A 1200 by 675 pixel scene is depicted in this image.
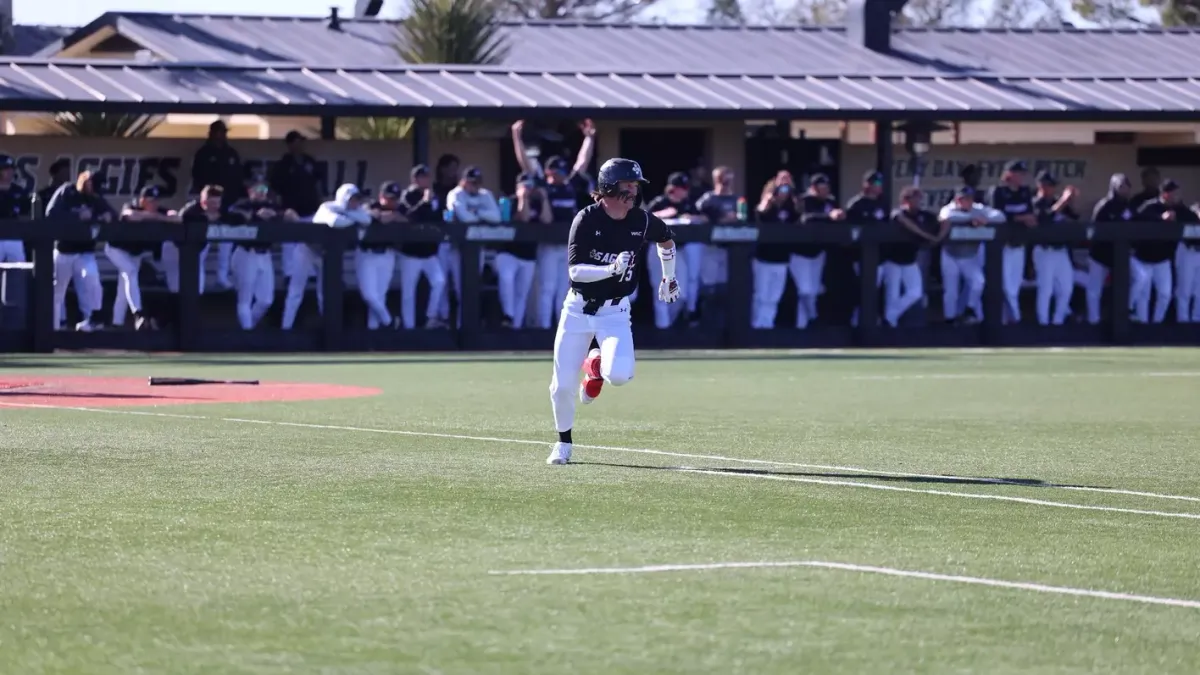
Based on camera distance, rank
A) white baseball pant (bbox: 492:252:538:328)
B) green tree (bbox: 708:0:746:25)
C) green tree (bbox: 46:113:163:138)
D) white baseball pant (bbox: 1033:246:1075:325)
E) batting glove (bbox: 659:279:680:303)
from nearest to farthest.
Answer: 1. batting glove (bbox: 659:279:680:303)
2. white baseball pant (bbox: 492:252:538:328)
3. white baseball pant (bbox: 1033:246:1075:325)
4. green tree (bbox: 46:113:163:138)
5. green tree (bbox: 708:0:746:25)

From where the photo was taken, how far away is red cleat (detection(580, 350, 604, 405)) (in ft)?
37.3

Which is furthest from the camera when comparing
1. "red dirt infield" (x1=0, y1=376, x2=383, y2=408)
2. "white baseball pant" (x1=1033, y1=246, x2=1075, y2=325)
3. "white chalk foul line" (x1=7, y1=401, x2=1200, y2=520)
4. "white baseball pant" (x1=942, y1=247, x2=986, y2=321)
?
"white baseball pant" (x1=1033, y1=246, x2=1075, y2=325)

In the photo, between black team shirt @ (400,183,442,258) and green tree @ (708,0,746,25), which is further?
green tree @ (708,0,746,25)

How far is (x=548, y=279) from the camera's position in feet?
78.8

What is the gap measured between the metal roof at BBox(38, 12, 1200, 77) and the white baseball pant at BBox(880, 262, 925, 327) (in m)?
6.79

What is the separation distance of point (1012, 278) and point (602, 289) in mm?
15174

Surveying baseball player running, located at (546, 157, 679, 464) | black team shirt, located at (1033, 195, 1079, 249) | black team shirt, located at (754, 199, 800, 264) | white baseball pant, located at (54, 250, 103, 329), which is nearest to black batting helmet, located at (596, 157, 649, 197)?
baseball player running, located at (546, 157, 679, 464)

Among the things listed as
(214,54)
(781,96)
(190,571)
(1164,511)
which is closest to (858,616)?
(190,571)

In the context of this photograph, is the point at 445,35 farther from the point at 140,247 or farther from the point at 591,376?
the point at 591,376

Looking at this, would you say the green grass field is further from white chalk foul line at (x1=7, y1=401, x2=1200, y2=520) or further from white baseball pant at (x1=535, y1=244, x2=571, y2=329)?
white baseball pant at (x1=535, y1=244, x2=571, y2=329)

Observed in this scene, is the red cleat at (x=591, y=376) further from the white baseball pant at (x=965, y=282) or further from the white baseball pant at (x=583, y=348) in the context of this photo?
the white baseball pant at (x=965, y=282)

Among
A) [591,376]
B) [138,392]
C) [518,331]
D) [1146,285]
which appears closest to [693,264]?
[518,331]

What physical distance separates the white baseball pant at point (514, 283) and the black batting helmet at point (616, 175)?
12.5 metres

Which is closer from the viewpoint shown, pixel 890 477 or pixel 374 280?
pixel 890 477
